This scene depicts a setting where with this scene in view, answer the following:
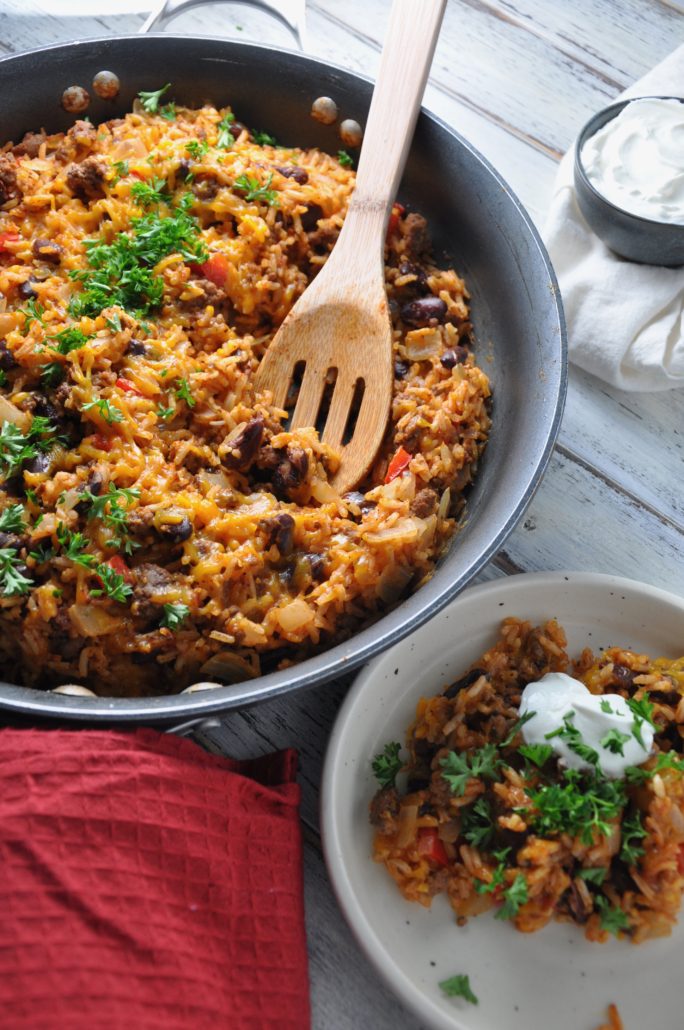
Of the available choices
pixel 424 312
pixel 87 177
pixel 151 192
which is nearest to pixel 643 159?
pixel 424 312

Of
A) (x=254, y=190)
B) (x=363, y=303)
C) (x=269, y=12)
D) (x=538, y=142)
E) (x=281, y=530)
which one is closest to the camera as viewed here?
(x=281, y=530)

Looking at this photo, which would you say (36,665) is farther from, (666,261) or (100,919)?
(666,261)

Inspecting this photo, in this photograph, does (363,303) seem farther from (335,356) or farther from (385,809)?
(385,809)

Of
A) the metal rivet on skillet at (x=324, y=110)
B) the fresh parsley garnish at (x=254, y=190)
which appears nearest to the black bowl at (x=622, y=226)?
the metal rivet on skillet at (x=324, y=110)

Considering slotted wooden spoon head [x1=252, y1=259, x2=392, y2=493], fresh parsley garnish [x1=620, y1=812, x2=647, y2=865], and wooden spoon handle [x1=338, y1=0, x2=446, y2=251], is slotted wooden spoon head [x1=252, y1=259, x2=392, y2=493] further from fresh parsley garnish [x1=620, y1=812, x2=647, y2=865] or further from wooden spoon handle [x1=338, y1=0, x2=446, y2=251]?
fresh parsley garnish [x1=620, y1=812, x2=647, y2=865]

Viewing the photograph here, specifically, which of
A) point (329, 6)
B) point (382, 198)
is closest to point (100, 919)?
point (382, 198)

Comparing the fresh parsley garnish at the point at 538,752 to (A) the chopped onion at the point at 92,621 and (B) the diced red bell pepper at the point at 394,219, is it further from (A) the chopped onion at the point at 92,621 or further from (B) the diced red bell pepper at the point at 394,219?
(B) the diced red bell pepper at the point at 394,219

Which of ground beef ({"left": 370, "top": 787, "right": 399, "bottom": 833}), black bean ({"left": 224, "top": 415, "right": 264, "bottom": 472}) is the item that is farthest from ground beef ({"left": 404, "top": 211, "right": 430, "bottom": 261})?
ground beef ({"left": 370, "top": 787, "right": 399, "bottom": 833})
